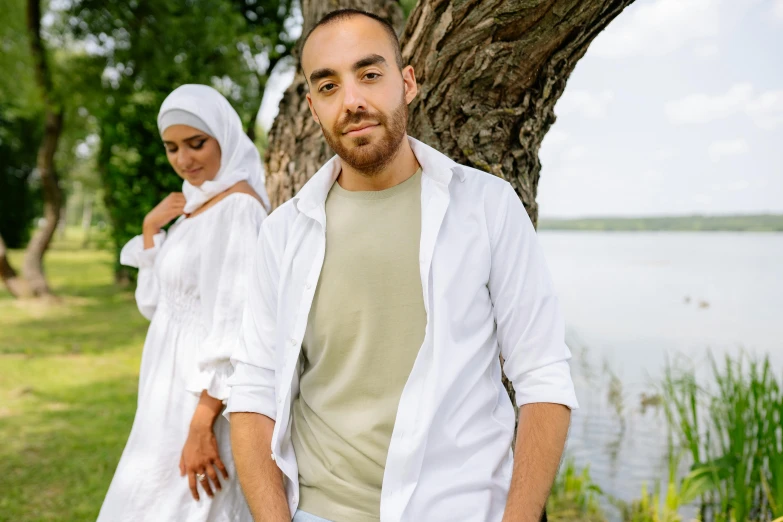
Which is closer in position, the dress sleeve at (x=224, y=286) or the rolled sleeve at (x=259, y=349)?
the rolled sleeve at (x=259, y=349)

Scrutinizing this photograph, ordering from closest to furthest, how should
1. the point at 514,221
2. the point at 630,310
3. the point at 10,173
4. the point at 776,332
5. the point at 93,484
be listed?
the point at 514,221, the point at 93,484, the point at 776,332, the point at 630,310, the point at 10,173

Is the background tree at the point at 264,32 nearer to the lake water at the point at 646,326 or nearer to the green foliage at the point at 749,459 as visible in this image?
the lake water at the point at 646,326

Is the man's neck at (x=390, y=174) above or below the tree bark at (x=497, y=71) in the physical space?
below

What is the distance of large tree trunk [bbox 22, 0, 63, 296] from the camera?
41.5ft

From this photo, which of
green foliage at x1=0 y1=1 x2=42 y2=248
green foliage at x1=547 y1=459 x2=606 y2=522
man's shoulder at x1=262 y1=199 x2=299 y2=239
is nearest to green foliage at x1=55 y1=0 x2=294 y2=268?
green foliage at x1=547 y1=459 x2=606 y2=522

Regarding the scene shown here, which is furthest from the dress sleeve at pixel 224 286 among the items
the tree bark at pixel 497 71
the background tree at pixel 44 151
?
the background tree at pixel 44 151

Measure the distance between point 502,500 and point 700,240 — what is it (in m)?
18.4

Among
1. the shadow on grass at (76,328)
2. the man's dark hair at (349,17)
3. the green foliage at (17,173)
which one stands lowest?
the shadow on grass at (76,328)

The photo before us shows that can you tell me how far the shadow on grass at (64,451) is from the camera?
5051mm

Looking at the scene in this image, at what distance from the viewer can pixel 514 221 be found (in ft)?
5.92

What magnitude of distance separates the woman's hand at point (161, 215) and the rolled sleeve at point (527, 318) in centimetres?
163

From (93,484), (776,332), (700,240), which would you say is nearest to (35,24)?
(93,484)

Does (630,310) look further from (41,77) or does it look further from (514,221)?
(41,77)

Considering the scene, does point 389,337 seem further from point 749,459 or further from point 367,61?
point 749,459
